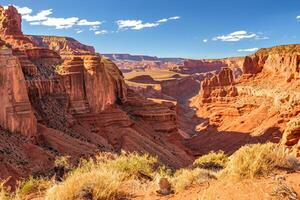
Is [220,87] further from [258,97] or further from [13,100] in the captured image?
[13,100]

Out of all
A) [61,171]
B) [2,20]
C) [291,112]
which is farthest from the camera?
A: [2,20]

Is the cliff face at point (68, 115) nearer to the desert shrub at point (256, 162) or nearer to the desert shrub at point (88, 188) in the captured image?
the desert shrub at point (88, 188)

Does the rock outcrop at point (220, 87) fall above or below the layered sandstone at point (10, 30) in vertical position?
below

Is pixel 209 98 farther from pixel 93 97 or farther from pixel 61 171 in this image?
pixel 61 171

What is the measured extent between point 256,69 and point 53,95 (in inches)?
2025

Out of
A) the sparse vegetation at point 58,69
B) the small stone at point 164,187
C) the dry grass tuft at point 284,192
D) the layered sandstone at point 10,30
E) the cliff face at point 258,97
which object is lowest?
the cliff face at point 258,97

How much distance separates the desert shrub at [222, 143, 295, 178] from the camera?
9414 mm

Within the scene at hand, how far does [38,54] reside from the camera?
161 feet

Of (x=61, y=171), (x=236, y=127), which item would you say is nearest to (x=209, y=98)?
(x=236, y=127)

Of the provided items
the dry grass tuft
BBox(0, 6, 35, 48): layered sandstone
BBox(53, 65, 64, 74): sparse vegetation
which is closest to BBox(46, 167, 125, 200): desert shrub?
the dry grass tuft

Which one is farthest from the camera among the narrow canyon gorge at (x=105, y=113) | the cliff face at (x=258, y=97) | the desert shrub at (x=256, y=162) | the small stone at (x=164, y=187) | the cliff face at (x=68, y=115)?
the cliff face at (x=258, y=97)

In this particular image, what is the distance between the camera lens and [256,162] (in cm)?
943

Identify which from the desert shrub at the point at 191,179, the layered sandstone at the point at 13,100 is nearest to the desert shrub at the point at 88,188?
the desert shrub at the point at 191,179

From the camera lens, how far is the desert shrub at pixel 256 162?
941 cm
